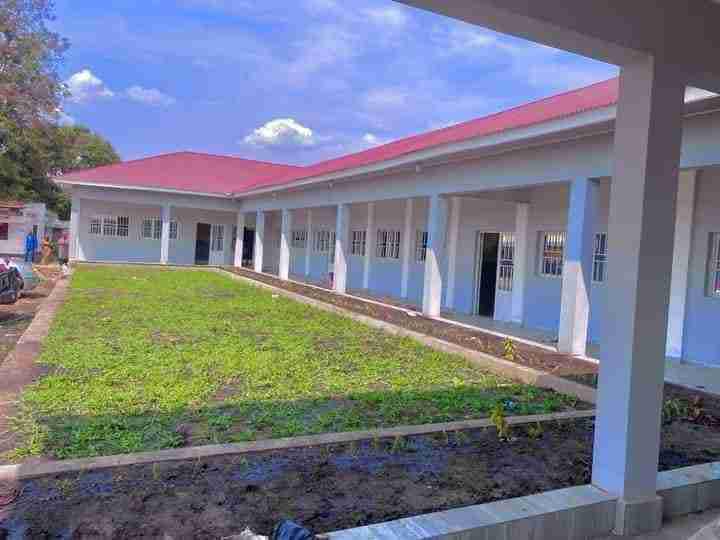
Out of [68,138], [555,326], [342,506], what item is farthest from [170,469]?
[68,138]

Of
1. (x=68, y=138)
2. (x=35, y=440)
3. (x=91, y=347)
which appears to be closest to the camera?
(x=35, y=440)

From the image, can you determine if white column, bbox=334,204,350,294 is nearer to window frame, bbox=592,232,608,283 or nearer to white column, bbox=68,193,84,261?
window frame, bbox=592,232,608,283

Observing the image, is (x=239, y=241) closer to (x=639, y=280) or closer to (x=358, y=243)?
(x=358, y=243)

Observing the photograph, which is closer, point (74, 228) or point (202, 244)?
point (74, 228)

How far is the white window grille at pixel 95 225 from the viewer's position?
83.4 feet

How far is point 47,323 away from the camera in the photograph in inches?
373

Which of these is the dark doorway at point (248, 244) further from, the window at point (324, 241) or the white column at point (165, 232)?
the window at point (324, 241)

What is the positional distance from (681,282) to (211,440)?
752 centimetres

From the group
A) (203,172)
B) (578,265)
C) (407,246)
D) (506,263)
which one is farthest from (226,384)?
(203,172)

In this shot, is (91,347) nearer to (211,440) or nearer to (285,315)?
(211,440)

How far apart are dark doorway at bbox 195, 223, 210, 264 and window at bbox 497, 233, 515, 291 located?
17.5 m

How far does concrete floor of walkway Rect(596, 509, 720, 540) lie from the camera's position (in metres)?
3.47

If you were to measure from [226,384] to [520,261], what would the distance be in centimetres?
805

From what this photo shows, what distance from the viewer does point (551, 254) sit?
12102mm
